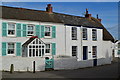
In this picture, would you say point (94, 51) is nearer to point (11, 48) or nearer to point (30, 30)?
point (30, 30)

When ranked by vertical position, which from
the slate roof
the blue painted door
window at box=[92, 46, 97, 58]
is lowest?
the blue painted door

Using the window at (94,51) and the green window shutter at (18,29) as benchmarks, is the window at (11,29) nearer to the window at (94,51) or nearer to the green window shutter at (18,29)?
the green window shutter at (18,29)

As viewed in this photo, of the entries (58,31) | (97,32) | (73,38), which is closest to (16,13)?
(58,31)

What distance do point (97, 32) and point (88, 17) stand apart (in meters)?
4.11

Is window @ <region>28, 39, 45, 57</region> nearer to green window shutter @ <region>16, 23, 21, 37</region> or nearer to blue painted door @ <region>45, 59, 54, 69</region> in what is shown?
green window shutter @ <region>16, 23, 21, 37</region>

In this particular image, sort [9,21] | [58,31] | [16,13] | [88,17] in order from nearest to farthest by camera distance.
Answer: [9,21]
[16,13]
[58,31]
[88,17]

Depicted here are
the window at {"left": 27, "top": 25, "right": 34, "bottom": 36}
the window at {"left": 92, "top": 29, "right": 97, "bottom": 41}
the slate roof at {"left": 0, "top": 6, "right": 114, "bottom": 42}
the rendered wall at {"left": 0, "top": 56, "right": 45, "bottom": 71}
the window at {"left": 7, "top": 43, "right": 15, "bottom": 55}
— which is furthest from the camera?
the window at {"left": 92, "top": 29, "right": 97, "bottom": 41}

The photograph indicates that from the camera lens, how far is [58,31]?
24391 mm

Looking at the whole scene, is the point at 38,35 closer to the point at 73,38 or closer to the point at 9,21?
the point at 9,21

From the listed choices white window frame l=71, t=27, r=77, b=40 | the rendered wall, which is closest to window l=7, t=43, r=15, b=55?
the rendered wall

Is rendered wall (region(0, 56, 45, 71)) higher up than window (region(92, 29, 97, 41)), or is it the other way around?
window (region(92, 29, 97, 41))

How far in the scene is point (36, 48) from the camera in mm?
21234

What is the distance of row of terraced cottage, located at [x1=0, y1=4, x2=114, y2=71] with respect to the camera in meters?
19.0

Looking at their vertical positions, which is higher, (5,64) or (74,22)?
(74,22)
